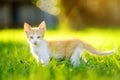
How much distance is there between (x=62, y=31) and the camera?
19.0 m

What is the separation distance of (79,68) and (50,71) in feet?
1.97

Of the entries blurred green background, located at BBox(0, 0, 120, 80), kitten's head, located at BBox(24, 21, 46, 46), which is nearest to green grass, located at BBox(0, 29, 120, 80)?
blurred green background, located at BBox(0, 0, 120, 80)

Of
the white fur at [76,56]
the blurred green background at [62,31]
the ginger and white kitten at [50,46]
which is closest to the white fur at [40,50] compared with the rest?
the ginger and white kitten at [50,46]

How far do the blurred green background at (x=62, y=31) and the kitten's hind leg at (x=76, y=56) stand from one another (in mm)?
67

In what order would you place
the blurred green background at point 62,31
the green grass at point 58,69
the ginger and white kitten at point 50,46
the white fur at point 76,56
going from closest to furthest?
the green grass at point 58,69, the blurred green background at point 62,31, the white fur at point 76,56, the ginger and white kitten at point 50,46

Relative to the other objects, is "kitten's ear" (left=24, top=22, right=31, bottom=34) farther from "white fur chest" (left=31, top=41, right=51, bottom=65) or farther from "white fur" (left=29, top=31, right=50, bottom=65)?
"white fur chest" (left=31, top=41, right=51, bottom=65)

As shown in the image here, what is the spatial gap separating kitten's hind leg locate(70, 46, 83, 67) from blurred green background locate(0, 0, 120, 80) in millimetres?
67

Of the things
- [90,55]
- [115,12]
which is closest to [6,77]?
[90,55]

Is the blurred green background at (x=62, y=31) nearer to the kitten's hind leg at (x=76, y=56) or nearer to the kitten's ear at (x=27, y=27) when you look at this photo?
the kitten's hind leg at (x=76, y=56)

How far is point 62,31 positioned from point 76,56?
1308 cm

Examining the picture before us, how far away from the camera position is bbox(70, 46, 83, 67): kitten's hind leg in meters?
5.89

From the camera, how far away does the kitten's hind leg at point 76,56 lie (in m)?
5.89

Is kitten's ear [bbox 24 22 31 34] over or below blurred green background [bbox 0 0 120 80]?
over

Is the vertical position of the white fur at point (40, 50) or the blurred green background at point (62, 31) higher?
the white fur at point (40, 50)
